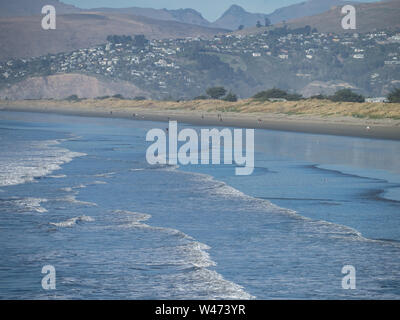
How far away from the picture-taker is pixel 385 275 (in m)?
12.4

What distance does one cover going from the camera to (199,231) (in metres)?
16.0

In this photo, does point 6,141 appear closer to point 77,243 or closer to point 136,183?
point 136,183

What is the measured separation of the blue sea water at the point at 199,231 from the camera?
11773mm

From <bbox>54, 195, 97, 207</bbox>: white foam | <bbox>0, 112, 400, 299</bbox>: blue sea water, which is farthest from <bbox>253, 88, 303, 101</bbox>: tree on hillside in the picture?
<bbox>54, 195, 97, 207</bbox>: white foam

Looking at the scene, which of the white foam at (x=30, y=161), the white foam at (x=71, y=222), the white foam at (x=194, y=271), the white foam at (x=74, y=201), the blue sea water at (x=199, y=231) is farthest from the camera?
the white foam at (x=30, y=161)

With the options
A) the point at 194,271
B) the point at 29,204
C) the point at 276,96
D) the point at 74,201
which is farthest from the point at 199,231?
the point at 276,96

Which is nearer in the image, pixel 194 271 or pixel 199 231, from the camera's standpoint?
pixel 194 271

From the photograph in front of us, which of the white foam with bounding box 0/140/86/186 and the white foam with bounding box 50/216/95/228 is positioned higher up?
the white foam with bounding box 0/140/86/186

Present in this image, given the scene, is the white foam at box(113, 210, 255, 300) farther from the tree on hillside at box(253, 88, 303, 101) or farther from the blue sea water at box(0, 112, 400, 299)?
the tree on hillside at box(253, 88, 303, 101)

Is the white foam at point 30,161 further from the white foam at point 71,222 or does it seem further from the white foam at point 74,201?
the white foam at point 71,222

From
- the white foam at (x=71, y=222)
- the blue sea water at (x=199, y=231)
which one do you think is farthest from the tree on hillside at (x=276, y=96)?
the white foam at (x=71, y=222)

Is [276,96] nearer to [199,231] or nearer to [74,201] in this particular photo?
[74,201]

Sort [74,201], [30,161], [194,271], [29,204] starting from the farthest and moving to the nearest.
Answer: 1. [30,161]
2. [74,201]
3. [29,204]
4. [194,271]

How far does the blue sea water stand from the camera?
11773 millimetres
